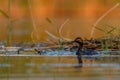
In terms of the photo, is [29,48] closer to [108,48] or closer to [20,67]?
[108,48]

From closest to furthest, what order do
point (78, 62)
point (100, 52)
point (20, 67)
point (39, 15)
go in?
1. point (20, 67)
2. point (78, 62)
3. point (100, 52)
4. point (39, 15)

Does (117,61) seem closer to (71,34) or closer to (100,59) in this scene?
(100,59)

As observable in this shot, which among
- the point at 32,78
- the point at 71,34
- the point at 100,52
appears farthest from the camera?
the point at 71,34

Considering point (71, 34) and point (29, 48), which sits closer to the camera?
point (29, 48)

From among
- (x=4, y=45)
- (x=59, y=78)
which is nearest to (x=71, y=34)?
(x=4, y=45)

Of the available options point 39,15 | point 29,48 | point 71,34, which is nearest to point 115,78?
point 29,48

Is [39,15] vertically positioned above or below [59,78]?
above
